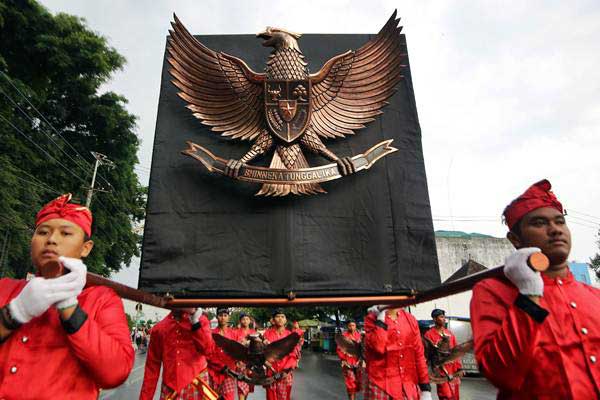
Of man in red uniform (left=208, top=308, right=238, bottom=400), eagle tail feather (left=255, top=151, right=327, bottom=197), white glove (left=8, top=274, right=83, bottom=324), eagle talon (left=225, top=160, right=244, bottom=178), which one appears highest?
eagle talon (left=225, top=160, right=244, bottom=178)

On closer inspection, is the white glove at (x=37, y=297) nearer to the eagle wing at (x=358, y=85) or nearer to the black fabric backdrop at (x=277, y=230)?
the black fabric backdrop at (x=277, y=230)

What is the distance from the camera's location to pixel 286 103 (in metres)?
3.29

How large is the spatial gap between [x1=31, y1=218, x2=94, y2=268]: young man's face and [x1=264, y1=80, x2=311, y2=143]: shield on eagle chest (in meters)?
1.79

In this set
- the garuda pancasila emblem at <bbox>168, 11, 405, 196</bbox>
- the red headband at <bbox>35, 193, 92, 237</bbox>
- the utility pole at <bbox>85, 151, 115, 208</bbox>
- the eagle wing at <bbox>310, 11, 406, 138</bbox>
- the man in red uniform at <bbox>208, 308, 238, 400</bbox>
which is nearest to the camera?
the red headband at <bbox>35, 193, 92, 237</bbox>

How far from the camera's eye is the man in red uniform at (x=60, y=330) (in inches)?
64.1

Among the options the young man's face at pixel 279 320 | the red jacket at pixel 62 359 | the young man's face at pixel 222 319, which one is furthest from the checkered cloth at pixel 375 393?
the young man's face at pixel 222 319

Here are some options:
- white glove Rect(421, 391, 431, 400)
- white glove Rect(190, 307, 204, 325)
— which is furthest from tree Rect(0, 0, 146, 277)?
white glove Rect(421, 391, 431, 400)

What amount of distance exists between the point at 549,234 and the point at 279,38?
8.69 feet

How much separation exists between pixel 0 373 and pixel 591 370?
2.64 meters

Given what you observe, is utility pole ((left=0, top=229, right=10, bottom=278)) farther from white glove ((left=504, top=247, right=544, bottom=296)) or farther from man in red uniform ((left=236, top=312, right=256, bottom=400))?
white glove ((left=504, top=247, right=544, bottom=296))

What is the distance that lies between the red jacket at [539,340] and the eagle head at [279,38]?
8.40 ft

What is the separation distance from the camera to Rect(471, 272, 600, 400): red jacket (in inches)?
62.0

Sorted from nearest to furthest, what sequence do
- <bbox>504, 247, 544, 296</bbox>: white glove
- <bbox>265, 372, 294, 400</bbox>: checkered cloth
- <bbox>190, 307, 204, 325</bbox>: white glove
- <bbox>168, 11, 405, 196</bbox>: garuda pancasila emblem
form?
<bbox>504, 247, 544, 296</bbox>: white glove
<bbox>168, 11, 405, 196</bbox>: garuda pancasila emblem
<bbox>190, 307, 204, 325</bbox>: white glove
<bbox>265, 372, 294, 400</bbox>: checkered cloth

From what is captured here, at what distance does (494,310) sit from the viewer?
177 cm
